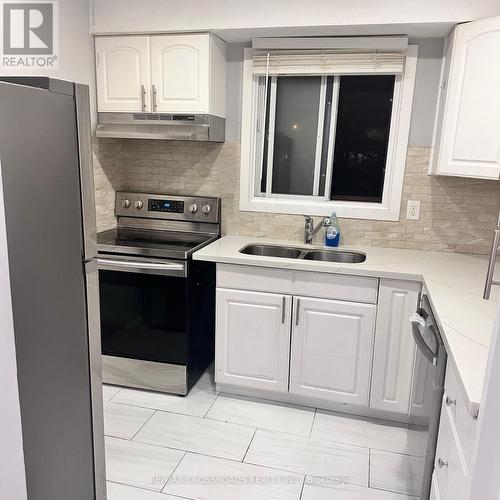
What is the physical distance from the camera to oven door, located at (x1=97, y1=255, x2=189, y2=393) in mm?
2613

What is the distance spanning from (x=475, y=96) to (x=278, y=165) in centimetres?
125

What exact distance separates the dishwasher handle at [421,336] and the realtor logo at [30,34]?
228 centimetres

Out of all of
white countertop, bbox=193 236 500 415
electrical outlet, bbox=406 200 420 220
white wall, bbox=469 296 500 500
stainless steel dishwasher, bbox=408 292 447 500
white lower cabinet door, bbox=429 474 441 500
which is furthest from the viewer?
electrical outlet, bbox=406 200 420 220

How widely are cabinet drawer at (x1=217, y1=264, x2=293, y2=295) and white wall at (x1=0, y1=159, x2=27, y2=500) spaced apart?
159 cm

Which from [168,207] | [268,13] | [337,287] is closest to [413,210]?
[337,287]

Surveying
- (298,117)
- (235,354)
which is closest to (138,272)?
(235,354)

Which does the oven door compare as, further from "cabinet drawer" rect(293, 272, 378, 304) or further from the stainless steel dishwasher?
the stainless steel dishwasher

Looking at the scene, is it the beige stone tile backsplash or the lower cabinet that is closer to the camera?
the lower cabinet

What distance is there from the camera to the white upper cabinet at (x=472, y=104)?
2.18 m

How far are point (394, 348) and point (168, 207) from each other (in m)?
1.71

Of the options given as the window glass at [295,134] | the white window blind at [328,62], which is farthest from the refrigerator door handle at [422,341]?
the white window blind at [328,62]

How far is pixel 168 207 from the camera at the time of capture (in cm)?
314

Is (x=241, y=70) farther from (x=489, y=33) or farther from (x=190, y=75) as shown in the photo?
(x=489, y=33)

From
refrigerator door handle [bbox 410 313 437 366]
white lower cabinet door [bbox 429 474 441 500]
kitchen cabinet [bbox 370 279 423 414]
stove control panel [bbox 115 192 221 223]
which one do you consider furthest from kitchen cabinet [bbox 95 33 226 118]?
white lower cabinet door [bbox 429 474 441 500]
